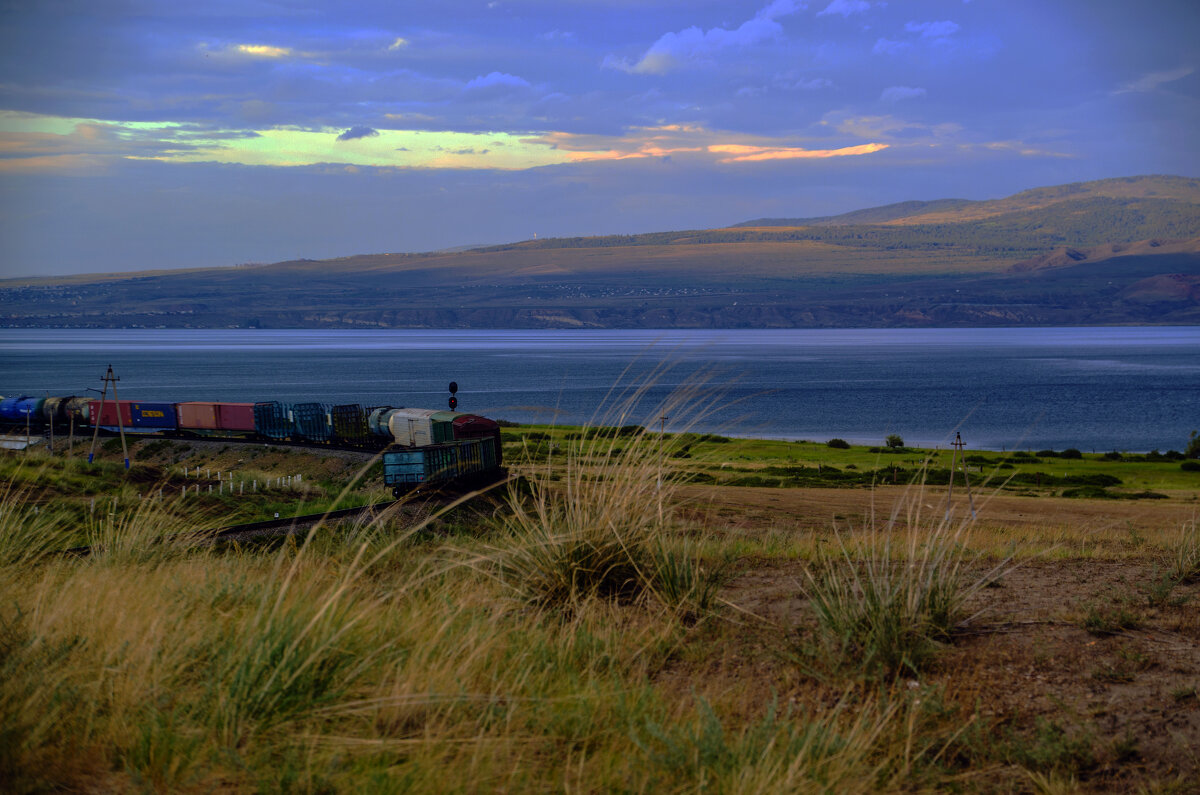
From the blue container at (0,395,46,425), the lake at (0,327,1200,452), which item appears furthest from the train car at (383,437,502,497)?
the blue container at (0,395,46,425)

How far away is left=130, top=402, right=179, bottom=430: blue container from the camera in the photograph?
48906 mm

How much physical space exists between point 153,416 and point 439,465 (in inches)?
1100

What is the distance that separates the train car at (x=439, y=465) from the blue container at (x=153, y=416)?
25.4 m

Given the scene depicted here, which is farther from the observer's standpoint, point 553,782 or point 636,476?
point 636,476

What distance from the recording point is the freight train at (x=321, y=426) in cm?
2873

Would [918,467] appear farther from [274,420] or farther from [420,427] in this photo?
[274,420]

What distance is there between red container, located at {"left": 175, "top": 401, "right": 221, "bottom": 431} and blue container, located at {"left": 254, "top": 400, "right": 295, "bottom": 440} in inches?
121

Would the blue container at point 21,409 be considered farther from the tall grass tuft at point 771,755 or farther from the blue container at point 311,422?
the tall grass tuft at point 771,755

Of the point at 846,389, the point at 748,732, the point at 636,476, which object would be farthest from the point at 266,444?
the point at 846,389

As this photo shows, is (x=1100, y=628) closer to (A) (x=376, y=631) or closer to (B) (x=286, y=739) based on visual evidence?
(A) (x=376, y=631)

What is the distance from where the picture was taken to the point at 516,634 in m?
5.79

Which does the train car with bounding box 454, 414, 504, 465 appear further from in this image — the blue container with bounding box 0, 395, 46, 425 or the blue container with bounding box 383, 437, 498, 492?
the blue container with bounding box 0, 395, 46, 425

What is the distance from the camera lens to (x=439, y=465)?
92.6 ft

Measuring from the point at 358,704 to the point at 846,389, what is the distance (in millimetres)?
123811
